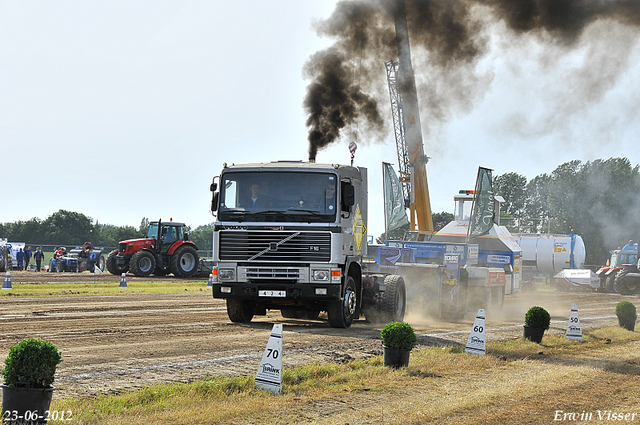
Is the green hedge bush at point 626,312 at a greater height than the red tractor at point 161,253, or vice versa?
the red tractor at point 161,253

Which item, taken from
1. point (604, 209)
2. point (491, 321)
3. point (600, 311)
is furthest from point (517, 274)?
point (604, 209)

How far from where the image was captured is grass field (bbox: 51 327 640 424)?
6570 mm

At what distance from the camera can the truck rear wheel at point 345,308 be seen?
13.7 m

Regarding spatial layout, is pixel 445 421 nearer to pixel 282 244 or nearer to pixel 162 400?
pixel 162 400

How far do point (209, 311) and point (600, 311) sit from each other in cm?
1393

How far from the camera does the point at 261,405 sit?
7.01 m

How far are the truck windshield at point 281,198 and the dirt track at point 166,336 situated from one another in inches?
90.7

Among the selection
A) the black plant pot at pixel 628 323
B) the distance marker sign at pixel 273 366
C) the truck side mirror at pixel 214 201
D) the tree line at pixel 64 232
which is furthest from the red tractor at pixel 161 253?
A: the tree line at pixel 64 232

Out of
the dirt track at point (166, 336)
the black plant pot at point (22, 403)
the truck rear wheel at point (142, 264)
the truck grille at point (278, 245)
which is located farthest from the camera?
the truck rear wheel at point (142, 264)

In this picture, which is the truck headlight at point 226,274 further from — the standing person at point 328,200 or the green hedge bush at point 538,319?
the green hedge bush at point 538,319

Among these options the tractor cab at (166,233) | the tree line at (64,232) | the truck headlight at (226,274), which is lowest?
the truck headlight at (226,274)

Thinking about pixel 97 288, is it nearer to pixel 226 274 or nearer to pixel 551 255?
Result: pixel 226 274

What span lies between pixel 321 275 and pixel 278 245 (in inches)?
40.3

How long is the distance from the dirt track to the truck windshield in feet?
7.56
